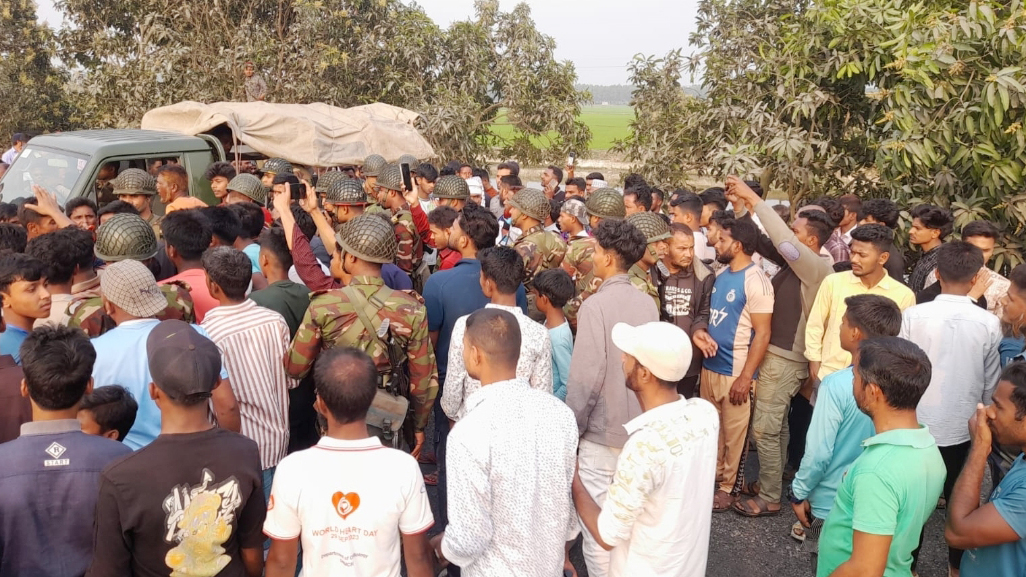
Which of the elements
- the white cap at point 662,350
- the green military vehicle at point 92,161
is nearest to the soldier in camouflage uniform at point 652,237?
the white cap at point 662,350

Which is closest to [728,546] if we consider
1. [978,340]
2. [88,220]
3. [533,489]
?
[978,340]

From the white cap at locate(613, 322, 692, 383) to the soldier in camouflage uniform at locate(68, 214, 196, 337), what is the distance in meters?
2.25

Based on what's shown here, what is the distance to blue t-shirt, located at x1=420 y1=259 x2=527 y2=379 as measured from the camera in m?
4.33

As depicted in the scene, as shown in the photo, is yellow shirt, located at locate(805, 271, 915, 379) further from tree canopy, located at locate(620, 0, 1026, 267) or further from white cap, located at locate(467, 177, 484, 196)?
white cap, located at locate(467, 177, 484, 196)

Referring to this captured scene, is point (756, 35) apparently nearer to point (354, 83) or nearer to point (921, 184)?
point (921, 184)

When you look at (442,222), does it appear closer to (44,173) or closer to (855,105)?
(44,173)

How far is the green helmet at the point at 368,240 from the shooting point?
377cm

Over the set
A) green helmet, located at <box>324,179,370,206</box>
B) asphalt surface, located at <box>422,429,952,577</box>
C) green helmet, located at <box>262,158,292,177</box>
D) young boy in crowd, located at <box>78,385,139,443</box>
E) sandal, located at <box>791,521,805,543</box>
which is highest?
green helmet, located at <box>324,179,370,206</box>

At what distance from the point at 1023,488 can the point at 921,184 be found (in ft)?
17.3

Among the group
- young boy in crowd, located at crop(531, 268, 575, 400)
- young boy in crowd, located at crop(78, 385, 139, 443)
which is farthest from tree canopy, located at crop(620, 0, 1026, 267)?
young boy in crowd, located at crop(78, 385, 139, 443)

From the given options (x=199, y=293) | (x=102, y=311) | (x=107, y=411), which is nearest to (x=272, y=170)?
(x=199, y=293)

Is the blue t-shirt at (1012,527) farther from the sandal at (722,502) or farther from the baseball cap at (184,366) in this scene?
the baseball cap at (184,366)

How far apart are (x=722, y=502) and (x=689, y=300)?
4.57 ft

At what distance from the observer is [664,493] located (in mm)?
2469
